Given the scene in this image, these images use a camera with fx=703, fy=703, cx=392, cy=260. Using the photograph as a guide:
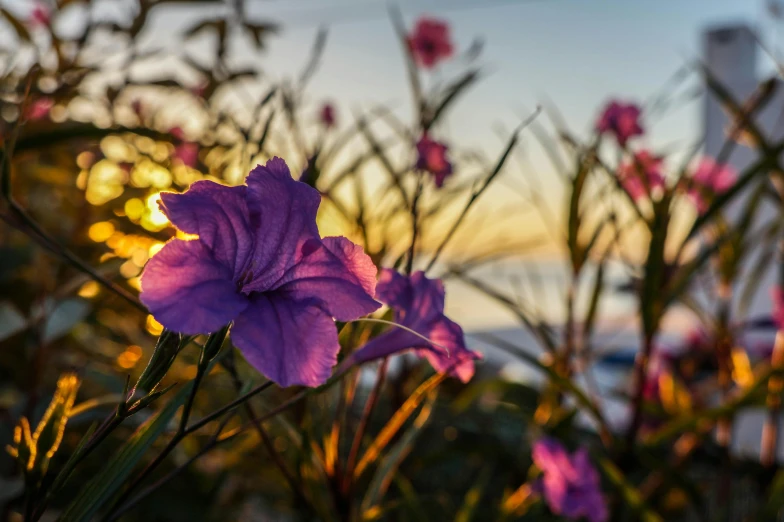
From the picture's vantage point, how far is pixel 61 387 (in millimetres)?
333

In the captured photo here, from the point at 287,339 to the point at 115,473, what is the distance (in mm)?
125

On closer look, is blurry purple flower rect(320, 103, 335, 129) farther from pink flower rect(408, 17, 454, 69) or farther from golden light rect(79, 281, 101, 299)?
golden light rect(79, 281, 101, 299)

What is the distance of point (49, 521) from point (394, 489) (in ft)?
1.93

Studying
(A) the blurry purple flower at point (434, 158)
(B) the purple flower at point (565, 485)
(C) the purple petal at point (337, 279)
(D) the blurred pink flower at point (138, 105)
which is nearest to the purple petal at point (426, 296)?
(C) the purple petal at point (337, 279)

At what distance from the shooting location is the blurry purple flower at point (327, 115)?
4.80 ft

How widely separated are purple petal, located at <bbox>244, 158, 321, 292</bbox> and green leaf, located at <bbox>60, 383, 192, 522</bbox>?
0.09m

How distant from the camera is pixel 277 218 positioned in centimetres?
30

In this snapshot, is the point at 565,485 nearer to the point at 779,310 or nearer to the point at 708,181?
the point at 779,310

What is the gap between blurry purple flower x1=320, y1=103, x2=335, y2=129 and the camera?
1.46m

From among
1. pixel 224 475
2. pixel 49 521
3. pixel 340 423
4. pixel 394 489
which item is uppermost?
pixel 340 423

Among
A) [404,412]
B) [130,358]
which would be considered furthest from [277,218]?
[130,358]

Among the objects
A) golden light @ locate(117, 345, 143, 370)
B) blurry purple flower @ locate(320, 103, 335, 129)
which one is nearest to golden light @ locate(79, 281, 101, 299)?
golden light @ locate(117, 345, 143, 370)

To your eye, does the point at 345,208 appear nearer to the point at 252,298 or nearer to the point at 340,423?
the point at 340,423

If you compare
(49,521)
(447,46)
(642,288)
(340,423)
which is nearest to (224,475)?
(49,521)
